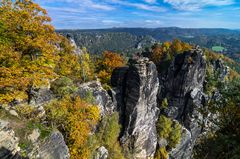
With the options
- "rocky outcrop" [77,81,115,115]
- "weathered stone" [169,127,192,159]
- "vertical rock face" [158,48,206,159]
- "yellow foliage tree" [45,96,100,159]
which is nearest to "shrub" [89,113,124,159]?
"rocky outcrop" [77,81,115,115]

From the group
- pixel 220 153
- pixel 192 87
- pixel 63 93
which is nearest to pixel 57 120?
pixel 63 93

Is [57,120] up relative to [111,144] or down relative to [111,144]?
up

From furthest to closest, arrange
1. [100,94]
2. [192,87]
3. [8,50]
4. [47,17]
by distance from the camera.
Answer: [192,87], [100,94], [47,17], [8,50]

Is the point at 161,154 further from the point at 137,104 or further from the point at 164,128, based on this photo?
the point at 137,104

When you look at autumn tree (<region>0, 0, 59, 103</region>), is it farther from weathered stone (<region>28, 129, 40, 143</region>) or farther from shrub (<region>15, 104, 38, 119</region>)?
weathered stone (<region>28, 129, 40, 143</region>)

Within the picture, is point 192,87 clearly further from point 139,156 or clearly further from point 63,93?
point 63,93

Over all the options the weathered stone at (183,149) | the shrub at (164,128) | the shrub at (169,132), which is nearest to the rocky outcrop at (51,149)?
the shrub at (164,128)

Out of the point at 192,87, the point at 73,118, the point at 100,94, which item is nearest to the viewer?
the point at 73,118
